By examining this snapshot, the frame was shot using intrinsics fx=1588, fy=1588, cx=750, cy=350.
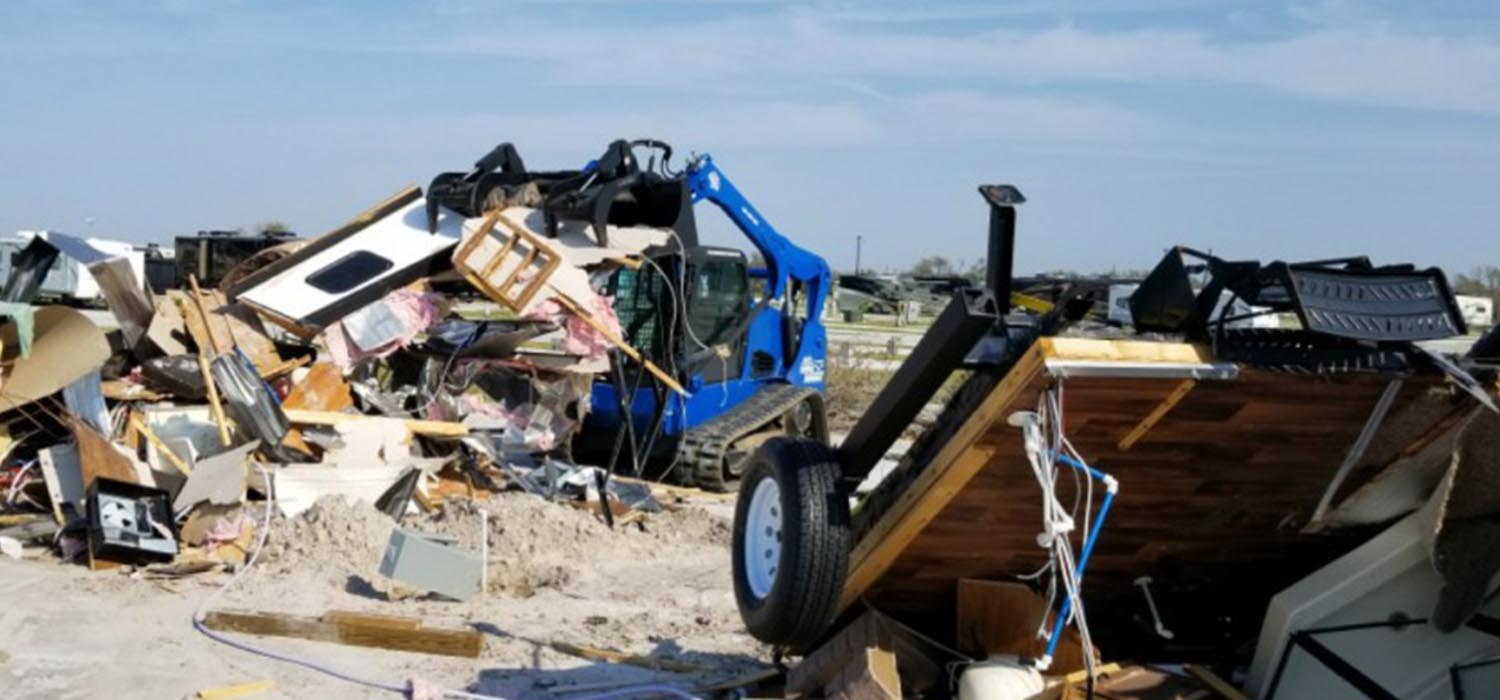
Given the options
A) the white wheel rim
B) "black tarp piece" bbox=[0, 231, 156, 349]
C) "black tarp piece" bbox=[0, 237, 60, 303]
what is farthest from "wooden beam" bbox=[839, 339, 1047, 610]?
"black tarp piece" bbox=[0, 237, 60, 303]

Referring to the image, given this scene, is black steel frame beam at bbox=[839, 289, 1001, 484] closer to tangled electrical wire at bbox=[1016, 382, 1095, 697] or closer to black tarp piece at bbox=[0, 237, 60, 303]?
tangled electrical wire at bbox=[1016, 382, 1095, 697]

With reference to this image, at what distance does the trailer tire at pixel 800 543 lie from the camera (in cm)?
555

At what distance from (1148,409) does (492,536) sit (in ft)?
22.3

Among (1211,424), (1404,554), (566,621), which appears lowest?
(566,621)

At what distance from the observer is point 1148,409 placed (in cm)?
484

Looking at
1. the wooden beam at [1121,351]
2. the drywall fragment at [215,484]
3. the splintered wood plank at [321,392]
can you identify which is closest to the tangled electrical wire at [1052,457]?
the wooden beam at [1121,351]

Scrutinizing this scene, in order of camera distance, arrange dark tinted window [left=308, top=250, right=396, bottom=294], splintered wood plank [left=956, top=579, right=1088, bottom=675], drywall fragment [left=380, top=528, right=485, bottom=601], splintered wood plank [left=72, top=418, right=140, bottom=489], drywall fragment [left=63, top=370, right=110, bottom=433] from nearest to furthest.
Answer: splintered wood plank [left=956, top=579, right=1088, bottom=675]
drywall fragment [left=380, top=528, right=485, bottom=601]
splintered wood plank [left=72, top=418, right=140, bottom=489]
drywall fragment [left=63, top=370, right=110, bottom=433]
dark tinted window [left=308, top=250, right=396, bottom=294]

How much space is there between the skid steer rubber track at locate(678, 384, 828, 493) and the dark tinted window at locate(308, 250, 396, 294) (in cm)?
303

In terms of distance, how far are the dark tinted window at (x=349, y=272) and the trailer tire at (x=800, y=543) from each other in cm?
739

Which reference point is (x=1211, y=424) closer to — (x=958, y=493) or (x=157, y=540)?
(x=958, y=493)

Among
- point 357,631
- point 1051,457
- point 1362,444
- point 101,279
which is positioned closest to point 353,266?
point 101,279

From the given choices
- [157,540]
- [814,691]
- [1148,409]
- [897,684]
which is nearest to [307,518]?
[157,540]

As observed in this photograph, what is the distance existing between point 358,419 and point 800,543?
23.0 ft

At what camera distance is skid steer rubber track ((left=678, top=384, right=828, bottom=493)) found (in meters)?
13.7
